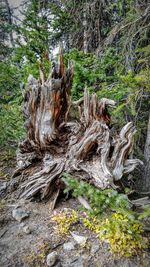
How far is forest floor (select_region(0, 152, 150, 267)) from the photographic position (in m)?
2.19

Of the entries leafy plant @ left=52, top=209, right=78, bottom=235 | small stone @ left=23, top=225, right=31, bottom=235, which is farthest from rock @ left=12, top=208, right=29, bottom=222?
leafy plant @ left=52, top=209, right=78, bottom=235

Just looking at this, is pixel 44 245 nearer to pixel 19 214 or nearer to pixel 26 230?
pixel 26 230

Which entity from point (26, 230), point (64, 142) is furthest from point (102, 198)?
point (64, 142)

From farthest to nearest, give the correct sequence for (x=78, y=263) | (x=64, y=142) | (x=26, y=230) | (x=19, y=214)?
1. (x=64, y=142)
2. (x=19, y=214)
3. (x=26, y=230)
4. (x=78, y=263)

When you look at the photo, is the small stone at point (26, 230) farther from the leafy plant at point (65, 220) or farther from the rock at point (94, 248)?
the rock at point (94, 248)

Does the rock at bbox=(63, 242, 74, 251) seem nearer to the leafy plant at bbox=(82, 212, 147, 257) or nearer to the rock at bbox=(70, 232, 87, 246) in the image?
the rock at bbox=(70, 232, 87, 246)

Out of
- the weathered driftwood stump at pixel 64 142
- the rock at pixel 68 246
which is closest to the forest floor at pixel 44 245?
the rock at pixel 68 246

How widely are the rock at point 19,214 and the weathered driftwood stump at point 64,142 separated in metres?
0.27

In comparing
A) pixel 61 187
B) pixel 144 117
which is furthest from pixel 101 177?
pixel 144 117

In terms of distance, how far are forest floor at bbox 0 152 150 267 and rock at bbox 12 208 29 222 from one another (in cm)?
3

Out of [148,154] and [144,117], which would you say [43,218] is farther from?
[144,117]

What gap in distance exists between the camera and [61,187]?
10.4 ft

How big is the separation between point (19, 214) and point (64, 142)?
1.29m

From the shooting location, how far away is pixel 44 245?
2387 mm
